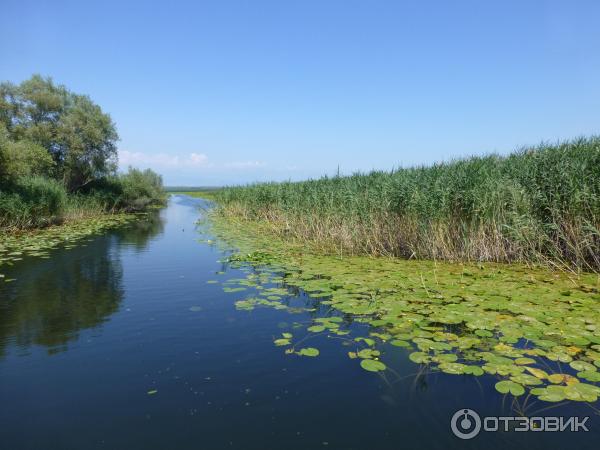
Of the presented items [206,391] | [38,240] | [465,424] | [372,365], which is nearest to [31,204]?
[38,240]

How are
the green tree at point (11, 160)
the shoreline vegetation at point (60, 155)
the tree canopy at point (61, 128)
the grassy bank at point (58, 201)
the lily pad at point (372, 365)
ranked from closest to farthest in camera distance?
1. the lily pad at point (372, 365)
2. the green tree at point (11, 160)
3. the grassy bank at point (58, 201)
4. the shoreline vegetation at point (60, 155)
5. the tree canopy at point (61, 128)

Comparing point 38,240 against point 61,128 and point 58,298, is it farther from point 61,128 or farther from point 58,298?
point 61,128

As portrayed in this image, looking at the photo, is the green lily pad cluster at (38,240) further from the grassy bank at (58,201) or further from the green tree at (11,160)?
the green tree at (11,160)

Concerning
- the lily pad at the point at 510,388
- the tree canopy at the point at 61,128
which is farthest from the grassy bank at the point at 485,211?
the tree canopy at the point at 61,128

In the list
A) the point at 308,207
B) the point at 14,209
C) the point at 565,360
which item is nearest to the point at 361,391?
the point at 565,360

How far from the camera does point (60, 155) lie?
2830cm

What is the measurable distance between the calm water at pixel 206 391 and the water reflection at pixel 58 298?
0.05 metres

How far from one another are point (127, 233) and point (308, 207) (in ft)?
35.7

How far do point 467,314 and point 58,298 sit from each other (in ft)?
28.2

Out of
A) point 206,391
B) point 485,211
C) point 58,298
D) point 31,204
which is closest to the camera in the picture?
point 206,391

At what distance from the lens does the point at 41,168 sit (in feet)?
84.0

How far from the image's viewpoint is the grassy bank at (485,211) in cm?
975

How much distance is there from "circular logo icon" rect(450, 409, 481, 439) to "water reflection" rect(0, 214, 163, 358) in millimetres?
5549

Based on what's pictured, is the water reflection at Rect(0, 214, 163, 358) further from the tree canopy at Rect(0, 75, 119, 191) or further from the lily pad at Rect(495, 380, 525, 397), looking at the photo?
the tree canopy at Rect(0, 75, 119, 191)
